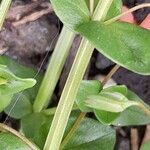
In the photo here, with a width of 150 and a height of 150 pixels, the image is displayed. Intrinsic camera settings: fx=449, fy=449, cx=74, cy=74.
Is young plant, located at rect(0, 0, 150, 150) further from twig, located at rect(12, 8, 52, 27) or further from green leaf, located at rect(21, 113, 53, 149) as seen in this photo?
twig, located at rect(12, 8, 52, 27)

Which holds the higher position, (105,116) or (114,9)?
(114,9)

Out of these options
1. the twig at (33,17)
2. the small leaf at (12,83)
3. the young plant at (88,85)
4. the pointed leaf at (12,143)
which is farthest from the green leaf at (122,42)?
the twig at (33,17)

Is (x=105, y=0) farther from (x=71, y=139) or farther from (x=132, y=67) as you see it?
(x=71, y=139)

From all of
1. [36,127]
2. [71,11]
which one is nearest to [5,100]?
[36,127]

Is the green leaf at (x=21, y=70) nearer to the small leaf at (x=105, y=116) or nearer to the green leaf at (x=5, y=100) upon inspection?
the green leaf at (x=5, y=100)

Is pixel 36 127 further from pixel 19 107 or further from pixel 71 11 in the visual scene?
pixel 71 11

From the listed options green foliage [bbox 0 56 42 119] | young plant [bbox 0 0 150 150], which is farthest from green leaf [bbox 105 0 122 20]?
green foliage [bbox 0 56 42 119]
